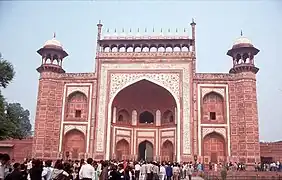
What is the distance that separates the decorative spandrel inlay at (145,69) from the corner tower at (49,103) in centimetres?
252

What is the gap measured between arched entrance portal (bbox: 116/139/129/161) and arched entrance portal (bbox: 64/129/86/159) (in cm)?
242

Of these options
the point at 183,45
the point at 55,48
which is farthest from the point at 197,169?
the point at 55,48

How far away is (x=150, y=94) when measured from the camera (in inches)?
912

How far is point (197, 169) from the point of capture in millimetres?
18172

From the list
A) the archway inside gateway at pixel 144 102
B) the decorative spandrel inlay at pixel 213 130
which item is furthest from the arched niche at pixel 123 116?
the decorative spandrel inlay at pixel 213 130

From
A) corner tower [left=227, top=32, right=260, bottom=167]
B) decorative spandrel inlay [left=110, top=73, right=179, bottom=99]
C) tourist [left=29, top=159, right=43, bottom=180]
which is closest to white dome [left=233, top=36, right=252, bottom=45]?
corner tower [left=227, top=32, right=260, bottom=167]

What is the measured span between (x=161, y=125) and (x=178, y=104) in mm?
2963

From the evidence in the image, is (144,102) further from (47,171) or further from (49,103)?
(47,171)

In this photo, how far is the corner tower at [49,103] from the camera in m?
19.9

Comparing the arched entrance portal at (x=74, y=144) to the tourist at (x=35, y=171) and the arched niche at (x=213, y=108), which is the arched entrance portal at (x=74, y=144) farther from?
the tourist at (x=35, y=171)

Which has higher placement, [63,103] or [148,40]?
[148,40]

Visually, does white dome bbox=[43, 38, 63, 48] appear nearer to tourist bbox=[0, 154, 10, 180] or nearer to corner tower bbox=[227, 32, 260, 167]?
corner tower bbox=[227, 32, 260, 167]

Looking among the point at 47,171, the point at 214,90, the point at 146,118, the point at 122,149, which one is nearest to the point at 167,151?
the point at 122,149

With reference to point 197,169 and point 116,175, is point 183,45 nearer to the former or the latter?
point 197,169
